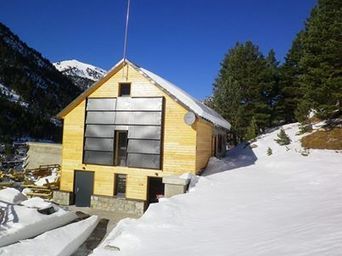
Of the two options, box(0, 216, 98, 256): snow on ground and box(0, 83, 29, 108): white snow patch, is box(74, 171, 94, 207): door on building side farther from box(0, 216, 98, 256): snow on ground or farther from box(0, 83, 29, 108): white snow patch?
box(0, 83, 29, 108): white snow patch

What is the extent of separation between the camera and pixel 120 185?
22797 millimetres

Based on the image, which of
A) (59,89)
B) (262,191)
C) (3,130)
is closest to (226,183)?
(262,191)

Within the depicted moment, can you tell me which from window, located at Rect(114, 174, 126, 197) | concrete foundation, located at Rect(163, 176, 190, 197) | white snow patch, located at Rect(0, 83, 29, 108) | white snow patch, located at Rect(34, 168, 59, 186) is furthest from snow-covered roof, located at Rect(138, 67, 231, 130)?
white snow patch, located at Rect(0, 83, 29, 108)

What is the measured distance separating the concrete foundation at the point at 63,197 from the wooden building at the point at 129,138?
0.29 metres

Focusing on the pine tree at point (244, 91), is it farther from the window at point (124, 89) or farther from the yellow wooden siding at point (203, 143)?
the window at point (124, 89)

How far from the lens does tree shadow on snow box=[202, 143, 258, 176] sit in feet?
75.4

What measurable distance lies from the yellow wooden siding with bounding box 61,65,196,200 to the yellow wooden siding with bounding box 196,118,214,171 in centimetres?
80

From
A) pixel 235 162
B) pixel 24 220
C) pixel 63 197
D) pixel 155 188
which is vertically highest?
pixel 235 162

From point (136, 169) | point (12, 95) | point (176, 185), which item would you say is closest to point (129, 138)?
point (136, 169)

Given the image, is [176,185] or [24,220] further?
[176,185]

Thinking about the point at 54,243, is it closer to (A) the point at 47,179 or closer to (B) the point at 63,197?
(B) the point at 63,197

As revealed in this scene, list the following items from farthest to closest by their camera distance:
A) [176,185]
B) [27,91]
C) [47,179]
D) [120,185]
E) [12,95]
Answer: [27,91] < [12,95] < [47,179] < [120,185] < [176,185]

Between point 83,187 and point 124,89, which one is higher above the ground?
point 124,89

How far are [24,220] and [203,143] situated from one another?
39.3 feet
